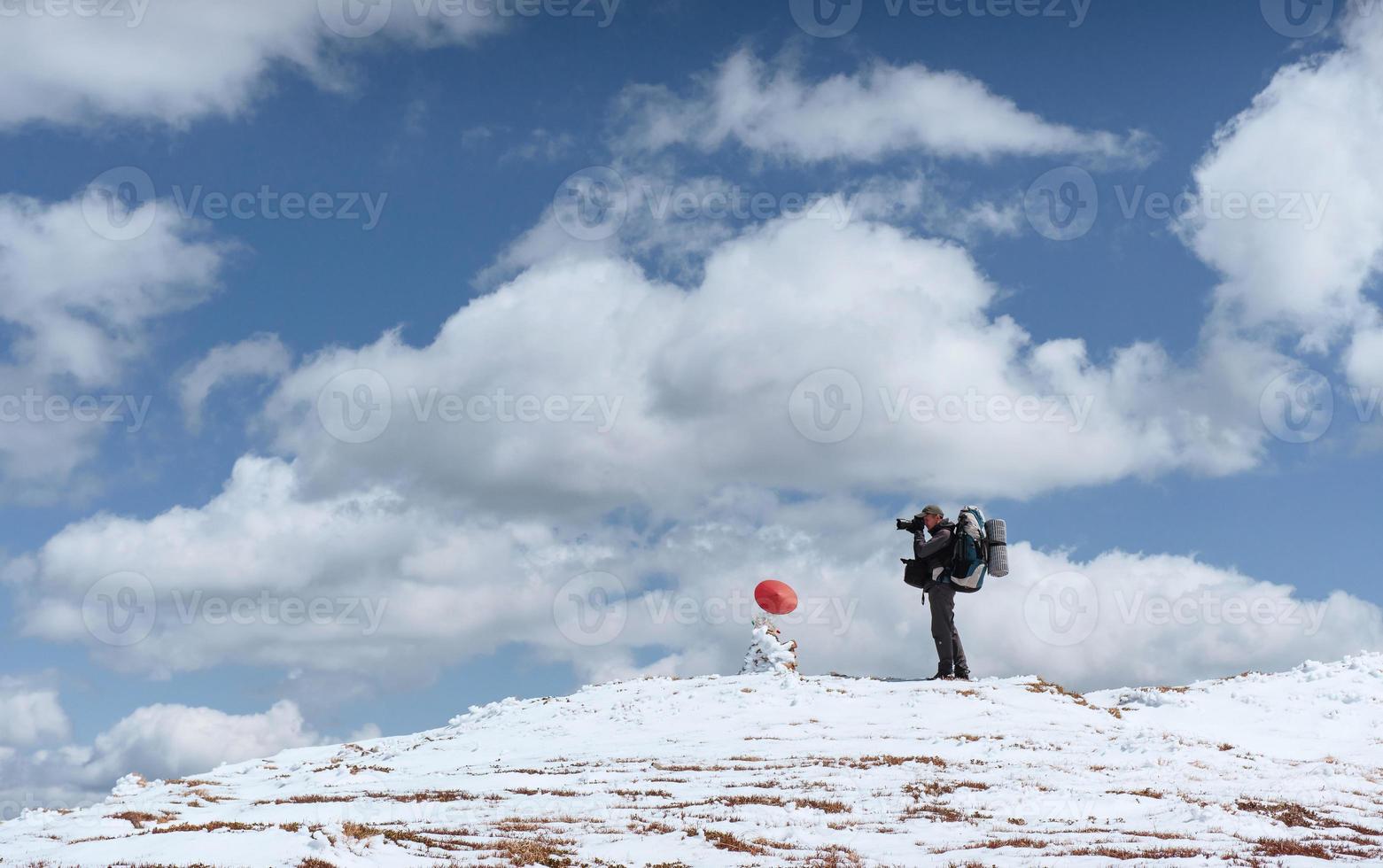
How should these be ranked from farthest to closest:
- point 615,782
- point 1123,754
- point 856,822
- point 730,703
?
point 730,703
point 1123,754
point 615,782
point 856,822

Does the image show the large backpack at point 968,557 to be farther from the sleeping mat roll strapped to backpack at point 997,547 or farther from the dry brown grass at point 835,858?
the dry brown grass at point 835,858

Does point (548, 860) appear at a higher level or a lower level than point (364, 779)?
lower

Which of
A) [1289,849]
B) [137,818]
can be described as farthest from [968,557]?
[137,818]

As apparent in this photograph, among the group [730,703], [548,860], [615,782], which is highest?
[730,703]

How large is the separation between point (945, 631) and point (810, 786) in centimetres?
1520

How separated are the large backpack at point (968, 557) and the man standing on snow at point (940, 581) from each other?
0.20 meters

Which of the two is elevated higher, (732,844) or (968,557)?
(968,557)

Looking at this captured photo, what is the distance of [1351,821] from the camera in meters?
17.6

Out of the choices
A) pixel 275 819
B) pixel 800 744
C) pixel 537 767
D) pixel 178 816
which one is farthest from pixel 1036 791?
pixel 178 816

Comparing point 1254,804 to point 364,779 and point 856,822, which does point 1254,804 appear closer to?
point 856,822

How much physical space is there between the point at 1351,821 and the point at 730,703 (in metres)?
19.9

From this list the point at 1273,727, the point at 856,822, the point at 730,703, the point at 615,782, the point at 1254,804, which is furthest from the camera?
the point at 730,703

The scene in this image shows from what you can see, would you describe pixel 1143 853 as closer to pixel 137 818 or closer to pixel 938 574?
pixel 137 818

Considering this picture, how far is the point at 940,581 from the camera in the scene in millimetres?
33812
